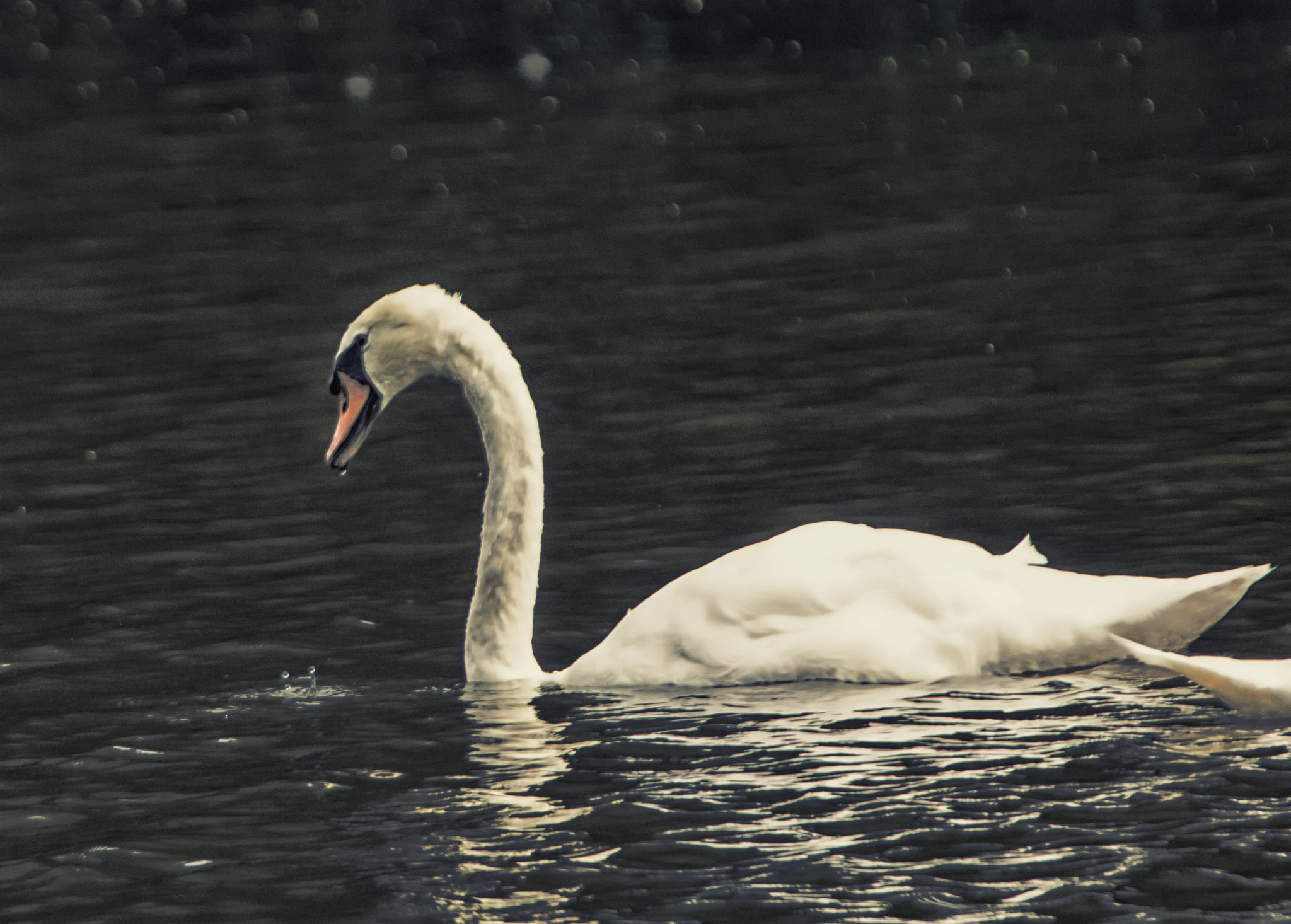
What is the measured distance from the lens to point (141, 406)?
16.9 meters

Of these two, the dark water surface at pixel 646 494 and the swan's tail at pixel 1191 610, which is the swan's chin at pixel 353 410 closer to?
the dark water surface at pixel 646 494

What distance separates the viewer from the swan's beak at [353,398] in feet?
33.0

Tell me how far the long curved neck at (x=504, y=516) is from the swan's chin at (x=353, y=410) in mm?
475

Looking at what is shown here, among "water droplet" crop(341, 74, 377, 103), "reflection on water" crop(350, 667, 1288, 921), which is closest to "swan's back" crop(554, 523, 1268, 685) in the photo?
"reflection on water" crop(350, 667, 1288, 921)

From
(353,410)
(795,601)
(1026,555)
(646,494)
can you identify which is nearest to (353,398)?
(353,410)

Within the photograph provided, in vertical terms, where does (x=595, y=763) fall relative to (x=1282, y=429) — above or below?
below

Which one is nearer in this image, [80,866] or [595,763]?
[80,866]

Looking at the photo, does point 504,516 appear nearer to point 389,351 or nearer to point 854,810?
point 389,351

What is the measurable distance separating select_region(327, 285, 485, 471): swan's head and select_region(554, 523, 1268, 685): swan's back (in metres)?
1.71

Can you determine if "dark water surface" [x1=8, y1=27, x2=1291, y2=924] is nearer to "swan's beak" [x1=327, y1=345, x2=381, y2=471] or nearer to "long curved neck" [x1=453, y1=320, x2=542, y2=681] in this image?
"long curved neck" [x1=453, y1=320, x2=542, y2=681]

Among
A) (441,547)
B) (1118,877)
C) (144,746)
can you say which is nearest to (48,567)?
(441,547)

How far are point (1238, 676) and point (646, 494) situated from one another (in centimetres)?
610

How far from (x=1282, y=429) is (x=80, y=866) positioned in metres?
8.84

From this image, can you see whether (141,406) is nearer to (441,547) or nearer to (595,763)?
(441,547)
